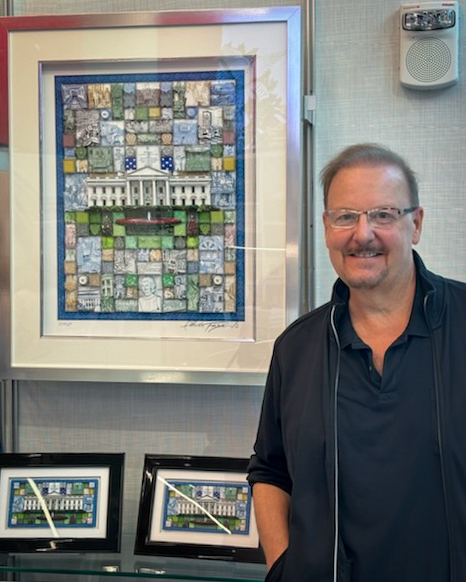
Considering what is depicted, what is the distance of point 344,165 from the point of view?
1255mm

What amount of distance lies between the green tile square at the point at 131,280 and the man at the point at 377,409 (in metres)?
0.55

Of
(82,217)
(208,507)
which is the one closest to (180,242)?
(82,217)

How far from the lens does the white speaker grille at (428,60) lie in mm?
1625

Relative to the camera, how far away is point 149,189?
174 cm

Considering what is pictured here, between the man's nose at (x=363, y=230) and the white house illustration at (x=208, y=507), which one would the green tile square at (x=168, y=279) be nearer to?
the white house illustration at (x=208, y=507)

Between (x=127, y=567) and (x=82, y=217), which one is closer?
(x=127, y=567)

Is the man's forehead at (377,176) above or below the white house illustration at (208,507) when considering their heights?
above

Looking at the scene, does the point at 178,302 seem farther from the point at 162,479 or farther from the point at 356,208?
the point at 356,208

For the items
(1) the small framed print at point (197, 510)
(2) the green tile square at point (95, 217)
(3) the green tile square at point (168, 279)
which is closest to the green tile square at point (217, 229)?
(3) the green tile square at point (168, 279)

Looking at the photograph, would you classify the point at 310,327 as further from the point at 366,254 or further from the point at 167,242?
the point at 167,242

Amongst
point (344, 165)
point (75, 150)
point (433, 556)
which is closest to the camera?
point (433, 556)

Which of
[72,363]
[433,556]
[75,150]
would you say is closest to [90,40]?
[75,150]

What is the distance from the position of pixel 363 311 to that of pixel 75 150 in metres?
0.82

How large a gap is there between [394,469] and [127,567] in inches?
28.6
